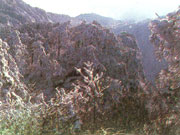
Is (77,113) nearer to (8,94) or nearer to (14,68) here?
(8,94)

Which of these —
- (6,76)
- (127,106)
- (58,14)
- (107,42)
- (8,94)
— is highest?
(58,14)

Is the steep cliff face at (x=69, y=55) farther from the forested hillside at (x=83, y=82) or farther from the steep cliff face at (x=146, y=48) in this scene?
the steep cliff face at (x=146, y=48)

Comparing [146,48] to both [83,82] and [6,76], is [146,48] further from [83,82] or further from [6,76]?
[6,76]

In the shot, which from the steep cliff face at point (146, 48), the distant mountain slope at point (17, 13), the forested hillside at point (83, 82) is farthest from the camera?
the steep cliff face at point (146, 48)

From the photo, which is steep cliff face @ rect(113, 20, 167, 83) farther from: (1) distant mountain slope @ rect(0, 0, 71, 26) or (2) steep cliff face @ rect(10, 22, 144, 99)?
(1) distant mountain slope @ rect(0, 0, 71, 26)

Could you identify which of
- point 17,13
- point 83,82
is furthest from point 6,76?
point 17,13

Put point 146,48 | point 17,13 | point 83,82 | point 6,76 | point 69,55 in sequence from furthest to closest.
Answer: point 146,48, point 17,13, point 69,55, point 83,82, point 6,76

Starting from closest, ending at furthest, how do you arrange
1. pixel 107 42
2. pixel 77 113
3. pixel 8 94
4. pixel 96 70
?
pixel 77 113 < pixel 8 94 < pixel 96 70 < pixel 107 42

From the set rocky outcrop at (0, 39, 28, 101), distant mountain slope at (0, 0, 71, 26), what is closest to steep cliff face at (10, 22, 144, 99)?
rocky outcrop at (0, 39, 28, 101)

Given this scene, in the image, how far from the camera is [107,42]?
7074 millimetres

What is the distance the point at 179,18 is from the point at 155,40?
2.04ft

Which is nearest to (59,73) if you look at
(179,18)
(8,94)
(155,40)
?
(8,94)

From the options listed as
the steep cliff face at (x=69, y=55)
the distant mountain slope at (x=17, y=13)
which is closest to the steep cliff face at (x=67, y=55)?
the steep cliff face at (x=69, y=55)

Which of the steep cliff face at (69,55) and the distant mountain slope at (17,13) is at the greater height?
the distant mountain slope at (17,13)
